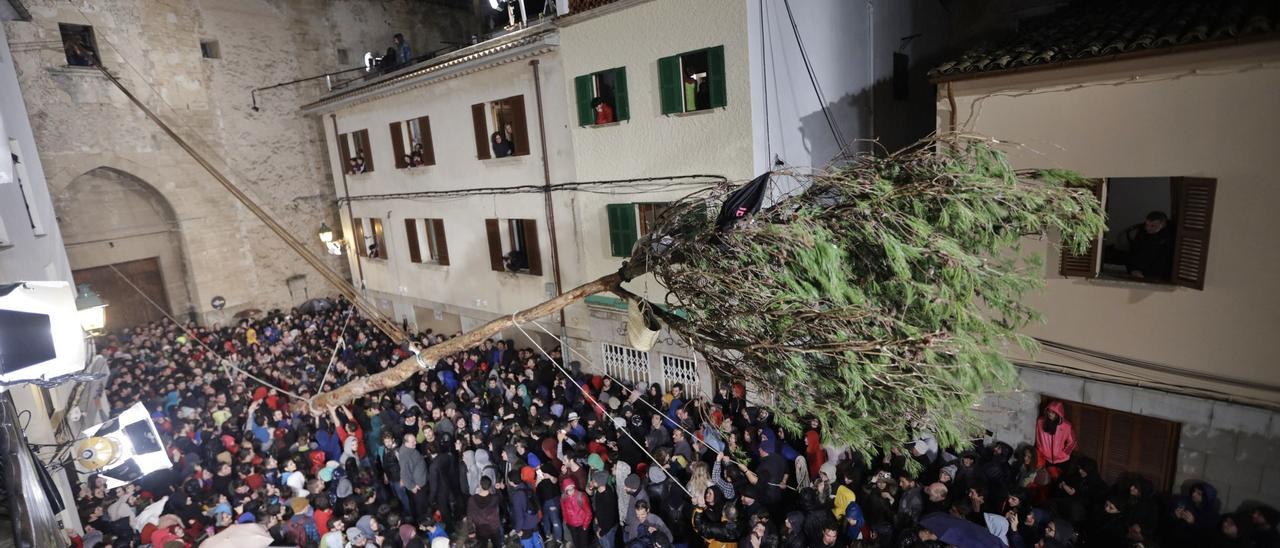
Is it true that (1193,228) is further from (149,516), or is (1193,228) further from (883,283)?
(149,516)

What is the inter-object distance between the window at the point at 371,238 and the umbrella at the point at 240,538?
12507mm

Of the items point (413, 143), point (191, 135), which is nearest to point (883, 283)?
point (413, 143)

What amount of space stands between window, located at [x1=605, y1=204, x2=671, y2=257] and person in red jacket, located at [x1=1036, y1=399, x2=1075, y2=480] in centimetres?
696

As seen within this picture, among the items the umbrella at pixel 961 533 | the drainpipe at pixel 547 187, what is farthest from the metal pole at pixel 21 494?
the drainpipe at pixel 547 187

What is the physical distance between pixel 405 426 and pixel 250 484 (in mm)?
2334

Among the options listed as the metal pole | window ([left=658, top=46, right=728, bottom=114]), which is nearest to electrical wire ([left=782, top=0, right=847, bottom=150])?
window ([left=658, top=46, right=728, bottom=114])

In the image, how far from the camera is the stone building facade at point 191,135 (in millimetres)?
17141

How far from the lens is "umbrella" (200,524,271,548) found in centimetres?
766

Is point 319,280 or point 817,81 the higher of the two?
point 817,81

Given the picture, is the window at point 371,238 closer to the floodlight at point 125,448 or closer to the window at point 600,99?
the window at point 600,99

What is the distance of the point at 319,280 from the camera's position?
22562 millimetres

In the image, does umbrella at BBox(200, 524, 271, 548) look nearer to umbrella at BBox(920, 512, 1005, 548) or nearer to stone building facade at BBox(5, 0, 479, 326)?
umbrella at BBox(920, 512, 1005, 548)

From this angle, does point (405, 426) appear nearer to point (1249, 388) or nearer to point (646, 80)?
point (646, 80)

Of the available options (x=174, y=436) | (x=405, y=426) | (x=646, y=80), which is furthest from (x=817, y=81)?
(x=174, y=436)
